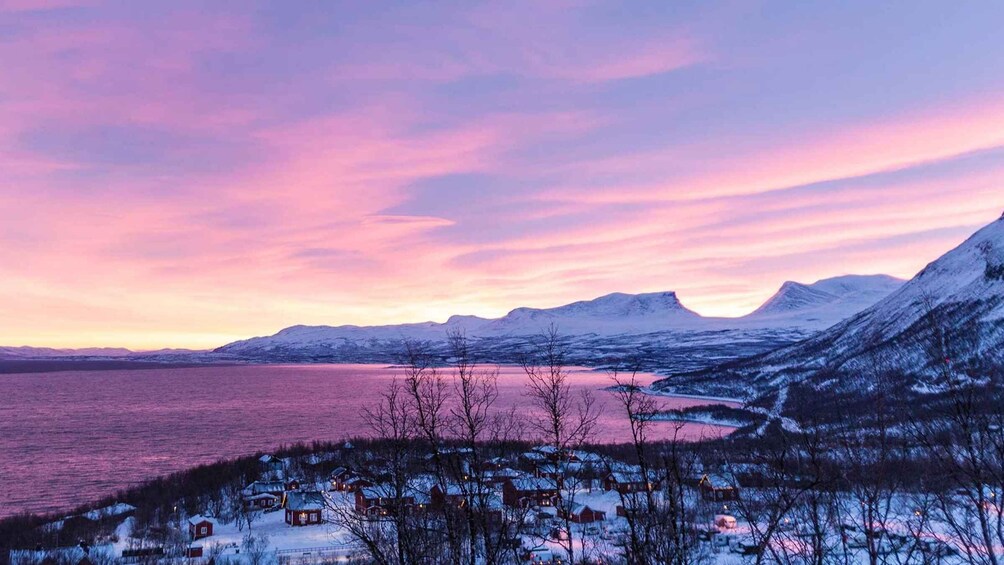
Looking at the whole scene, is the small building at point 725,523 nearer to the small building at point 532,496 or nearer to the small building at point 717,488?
the small building at point 717,488

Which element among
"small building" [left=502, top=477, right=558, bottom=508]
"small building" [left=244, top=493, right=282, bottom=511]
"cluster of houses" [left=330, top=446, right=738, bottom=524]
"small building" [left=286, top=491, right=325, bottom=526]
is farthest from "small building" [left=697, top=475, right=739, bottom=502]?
"small building" [left=244, top=493, right=282, bottom=511]

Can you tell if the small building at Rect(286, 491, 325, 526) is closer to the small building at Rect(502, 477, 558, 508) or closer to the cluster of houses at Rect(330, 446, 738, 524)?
the cluster of houses at Rect(330, 446, 738, 524)

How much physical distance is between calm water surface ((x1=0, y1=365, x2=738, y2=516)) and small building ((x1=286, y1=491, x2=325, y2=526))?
48.0 ft

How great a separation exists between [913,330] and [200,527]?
390 feet

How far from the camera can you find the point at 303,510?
131 feet

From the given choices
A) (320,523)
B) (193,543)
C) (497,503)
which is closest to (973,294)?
(497,503)

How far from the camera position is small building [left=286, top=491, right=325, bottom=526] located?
3988cm

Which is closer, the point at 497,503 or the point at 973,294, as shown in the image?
the point at 497,503

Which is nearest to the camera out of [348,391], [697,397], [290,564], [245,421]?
[290,564]

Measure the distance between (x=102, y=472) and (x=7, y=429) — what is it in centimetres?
4495

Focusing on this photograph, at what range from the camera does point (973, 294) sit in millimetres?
113375

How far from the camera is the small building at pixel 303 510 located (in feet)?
131

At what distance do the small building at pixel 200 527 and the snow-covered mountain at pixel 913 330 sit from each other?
79.2 metres

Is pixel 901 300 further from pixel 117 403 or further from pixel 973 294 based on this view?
pixel 117 403
